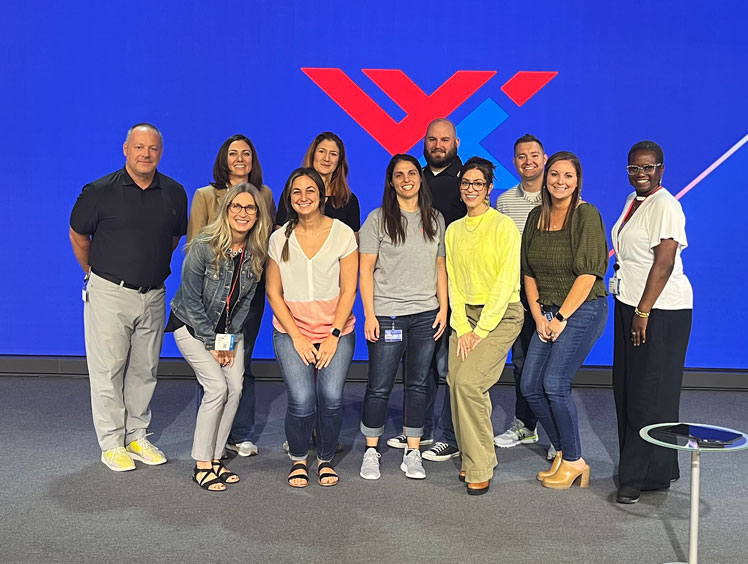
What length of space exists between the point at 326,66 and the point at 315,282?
2.43m

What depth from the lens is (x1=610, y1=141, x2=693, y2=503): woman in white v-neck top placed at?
3160mm

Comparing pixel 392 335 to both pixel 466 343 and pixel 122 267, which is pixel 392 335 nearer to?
pixel 466 343

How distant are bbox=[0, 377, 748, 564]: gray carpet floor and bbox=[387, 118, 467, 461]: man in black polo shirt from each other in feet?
0.40

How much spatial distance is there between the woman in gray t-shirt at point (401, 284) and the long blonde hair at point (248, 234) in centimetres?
44

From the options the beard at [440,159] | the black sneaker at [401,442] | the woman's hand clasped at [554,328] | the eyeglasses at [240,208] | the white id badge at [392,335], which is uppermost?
the beard at [440,159]

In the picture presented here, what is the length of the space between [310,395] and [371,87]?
2.67 metres

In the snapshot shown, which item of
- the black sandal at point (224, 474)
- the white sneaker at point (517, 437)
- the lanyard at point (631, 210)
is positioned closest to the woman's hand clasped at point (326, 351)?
the black sandal at point (224, 474)

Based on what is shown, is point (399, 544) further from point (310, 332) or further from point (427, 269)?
point (427, 269)

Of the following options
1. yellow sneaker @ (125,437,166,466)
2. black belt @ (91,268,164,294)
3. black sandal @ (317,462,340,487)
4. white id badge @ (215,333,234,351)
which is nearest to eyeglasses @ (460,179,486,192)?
white id badge @ (215,333,234,351)

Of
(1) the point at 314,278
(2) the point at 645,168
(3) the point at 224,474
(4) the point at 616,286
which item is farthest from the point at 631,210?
(3) the point at 224,474

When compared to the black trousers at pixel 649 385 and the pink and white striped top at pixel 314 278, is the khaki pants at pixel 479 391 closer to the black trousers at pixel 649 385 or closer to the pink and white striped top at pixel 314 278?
the black trousers at pixel 649 385

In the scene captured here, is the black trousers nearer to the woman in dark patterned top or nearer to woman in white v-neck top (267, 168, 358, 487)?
woman in white v-neck top (267, 168, 358, 487)

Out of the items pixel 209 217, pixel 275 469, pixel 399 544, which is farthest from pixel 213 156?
pixel 399 544

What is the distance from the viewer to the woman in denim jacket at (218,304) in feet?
11.1
